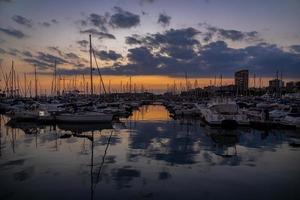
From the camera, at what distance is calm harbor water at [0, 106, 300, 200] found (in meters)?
12.4

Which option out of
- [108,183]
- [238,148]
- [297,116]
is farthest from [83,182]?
[297,116]

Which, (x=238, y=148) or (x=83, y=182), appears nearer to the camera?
(x=83, y=182)

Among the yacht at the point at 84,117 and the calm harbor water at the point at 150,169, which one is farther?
the yacht at the point at 84,117

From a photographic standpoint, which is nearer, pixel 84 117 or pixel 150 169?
pixel 150 169

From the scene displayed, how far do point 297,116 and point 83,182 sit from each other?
27.7m

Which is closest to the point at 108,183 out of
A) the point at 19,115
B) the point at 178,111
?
the point at 19,115

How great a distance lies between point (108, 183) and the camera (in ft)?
44.3

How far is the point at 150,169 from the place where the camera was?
15969mm

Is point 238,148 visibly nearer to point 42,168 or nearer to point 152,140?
point 152,140

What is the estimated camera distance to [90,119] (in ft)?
138

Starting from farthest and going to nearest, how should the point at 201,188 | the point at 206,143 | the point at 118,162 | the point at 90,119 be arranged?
1. the point at 90,119
2. the point at 206,143
3. the point at 118,162
4. the point at 201,188

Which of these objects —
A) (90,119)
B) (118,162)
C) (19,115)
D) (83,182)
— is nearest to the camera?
(83,182)

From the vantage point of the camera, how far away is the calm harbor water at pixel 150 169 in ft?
40.7

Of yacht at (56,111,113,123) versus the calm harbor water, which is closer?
the calm harbor water
